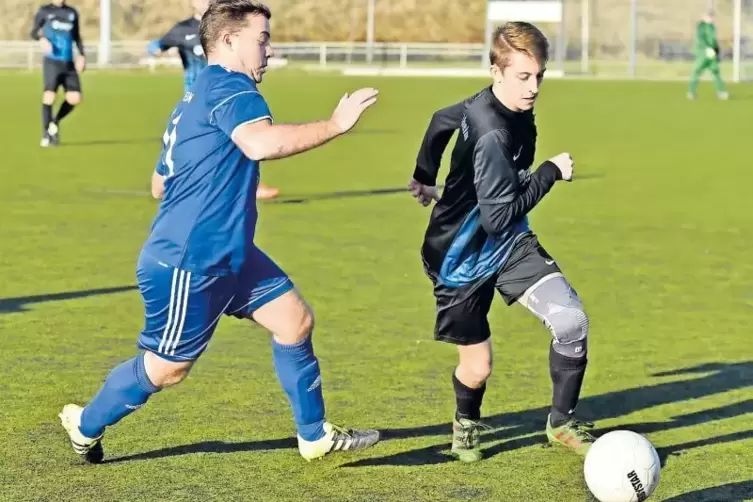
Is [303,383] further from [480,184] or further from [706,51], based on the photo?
[706,51]

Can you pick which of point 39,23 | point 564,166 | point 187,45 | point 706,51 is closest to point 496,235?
point 564,166

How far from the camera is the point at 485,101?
570cm

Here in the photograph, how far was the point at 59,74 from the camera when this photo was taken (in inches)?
773

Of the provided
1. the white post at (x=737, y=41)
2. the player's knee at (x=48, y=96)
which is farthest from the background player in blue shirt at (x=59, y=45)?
the white post at (x=737, y=41)

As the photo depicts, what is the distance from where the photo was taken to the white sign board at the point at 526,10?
46.0m

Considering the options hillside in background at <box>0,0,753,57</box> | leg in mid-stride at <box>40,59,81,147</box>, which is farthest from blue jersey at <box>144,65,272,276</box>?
hillside in background at <box>0,0,753,57</box>

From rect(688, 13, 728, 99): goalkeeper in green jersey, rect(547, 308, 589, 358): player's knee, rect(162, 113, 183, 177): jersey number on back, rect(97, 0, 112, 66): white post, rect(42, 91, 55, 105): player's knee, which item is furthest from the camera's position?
rect(97, 0, 112, 66): white post

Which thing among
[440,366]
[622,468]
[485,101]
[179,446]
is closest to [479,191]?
[485,101]

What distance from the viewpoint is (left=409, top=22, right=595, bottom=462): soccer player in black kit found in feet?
18.4

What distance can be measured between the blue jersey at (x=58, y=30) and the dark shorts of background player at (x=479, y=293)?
14.6 m

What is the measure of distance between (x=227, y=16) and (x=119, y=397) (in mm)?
1538

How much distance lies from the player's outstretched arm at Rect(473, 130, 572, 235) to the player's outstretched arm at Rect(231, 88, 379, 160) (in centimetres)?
72

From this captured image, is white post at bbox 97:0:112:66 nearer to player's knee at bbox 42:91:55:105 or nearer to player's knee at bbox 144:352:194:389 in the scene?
player's knee at bbox 42:91:55:105

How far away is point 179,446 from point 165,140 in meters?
1.40
